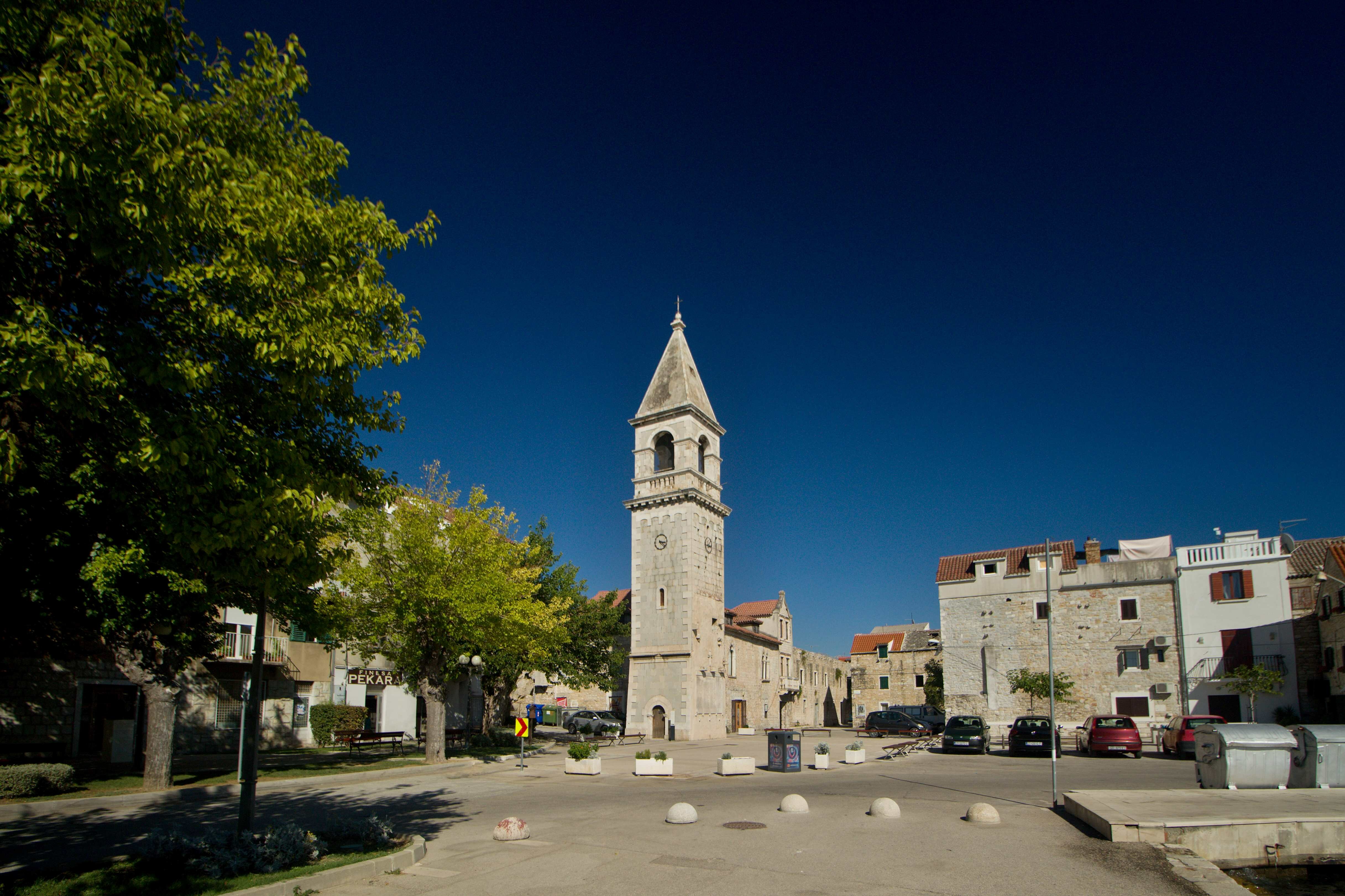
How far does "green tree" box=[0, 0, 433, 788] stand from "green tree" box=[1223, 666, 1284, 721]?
35716 millimetres

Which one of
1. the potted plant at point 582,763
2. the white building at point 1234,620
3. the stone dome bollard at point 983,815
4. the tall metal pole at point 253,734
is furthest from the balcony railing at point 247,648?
the white building at point 1234,620

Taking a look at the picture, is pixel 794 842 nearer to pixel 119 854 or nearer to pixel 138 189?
pixel 119 854

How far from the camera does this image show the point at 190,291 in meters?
7.41

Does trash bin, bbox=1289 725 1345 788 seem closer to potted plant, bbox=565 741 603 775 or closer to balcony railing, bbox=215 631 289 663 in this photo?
potted plant, bbox=565 741 603 775

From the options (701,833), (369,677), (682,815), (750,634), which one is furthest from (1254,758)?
(750,634)

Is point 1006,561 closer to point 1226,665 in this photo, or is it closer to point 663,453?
point 1226,665

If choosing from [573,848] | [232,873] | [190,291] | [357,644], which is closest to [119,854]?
[232,873]

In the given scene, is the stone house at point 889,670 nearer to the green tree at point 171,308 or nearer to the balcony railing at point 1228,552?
the balcony railing at point 1228,552

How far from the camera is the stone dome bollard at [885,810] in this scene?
13.6 metres

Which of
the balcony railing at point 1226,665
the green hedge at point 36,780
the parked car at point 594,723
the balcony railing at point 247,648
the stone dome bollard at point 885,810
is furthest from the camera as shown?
the parked car at point 594,723

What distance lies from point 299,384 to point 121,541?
133 inches

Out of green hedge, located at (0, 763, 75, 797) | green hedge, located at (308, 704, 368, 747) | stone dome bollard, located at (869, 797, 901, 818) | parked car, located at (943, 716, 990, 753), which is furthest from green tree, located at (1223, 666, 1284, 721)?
green hedge, located at (0, 763, 75, 797)

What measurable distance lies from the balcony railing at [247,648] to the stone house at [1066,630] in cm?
3236

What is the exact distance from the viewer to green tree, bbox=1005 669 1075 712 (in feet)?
126
